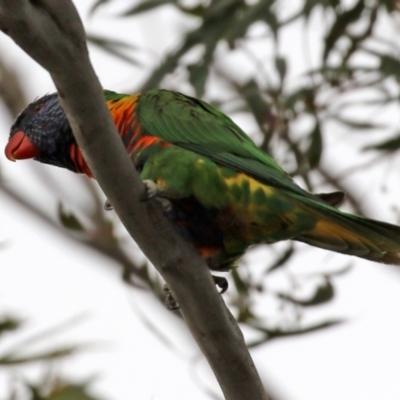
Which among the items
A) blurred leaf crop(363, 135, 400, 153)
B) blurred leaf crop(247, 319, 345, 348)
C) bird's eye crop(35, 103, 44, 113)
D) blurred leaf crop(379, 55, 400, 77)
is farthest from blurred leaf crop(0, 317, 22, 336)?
blurred leaf crop(379, 55, 400, 77)

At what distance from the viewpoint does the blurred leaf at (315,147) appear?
3.10 metres

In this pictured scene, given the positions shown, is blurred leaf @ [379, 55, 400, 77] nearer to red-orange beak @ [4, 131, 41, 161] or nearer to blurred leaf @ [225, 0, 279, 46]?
blurred leaf @ [225, 0, 279, 46]

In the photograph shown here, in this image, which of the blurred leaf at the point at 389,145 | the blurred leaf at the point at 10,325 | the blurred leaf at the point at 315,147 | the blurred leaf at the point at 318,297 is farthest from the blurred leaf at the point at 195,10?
the blurred leaf at the point at 10,325

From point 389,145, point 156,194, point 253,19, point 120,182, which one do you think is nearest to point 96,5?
point 253,19

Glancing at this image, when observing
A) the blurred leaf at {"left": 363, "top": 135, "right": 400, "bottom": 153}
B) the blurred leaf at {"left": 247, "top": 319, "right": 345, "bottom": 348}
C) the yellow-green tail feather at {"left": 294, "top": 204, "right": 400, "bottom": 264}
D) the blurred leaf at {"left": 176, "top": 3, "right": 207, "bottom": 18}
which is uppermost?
the blurred leaf at {"left": 176, "top": 3, "right": 207, "bottom": 18}

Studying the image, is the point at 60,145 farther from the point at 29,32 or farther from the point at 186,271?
the point at 29,32

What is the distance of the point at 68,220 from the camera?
3141mm

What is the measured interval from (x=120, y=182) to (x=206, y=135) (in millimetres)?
705

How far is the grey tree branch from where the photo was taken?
54.3 inches

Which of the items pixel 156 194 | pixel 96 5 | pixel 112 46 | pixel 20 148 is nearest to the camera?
pixel 156 194

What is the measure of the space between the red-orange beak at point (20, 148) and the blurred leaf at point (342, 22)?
4.13 ft

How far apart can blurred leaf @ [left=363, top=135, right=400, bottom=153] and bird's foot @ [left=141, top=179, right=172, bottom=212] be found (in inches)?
54.4

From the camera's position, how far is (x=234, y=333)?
1872mm

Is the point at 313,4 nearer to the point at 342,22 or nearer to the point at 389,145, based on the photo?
the point at 342,22
